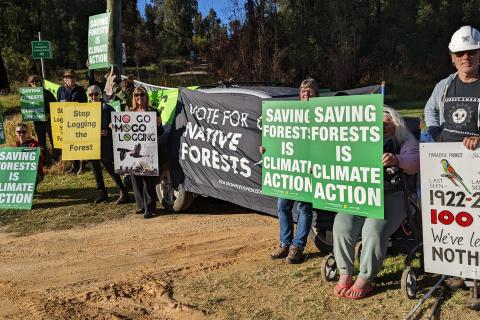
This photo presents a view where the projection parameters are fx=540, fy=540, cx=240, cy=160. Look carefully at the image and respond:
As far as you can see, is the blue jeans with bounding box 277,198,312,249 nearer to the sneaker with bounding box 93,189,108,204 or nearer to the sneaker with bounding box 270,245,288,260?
the sneaker with bounding box 270,245,288,260

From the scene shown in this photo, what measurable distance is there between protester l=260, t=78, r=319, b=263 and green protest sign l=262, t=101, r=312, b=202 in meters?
0.16

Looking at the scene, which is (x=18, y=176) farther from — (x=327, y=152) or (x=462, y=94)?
(x=462, y=94)

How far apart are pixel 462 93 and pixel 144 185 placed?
15.7ft

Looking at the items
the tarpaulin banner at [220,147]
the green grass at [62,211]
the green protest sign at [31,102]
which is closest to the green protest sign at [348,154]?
the tarpaulin banner at [220,147]

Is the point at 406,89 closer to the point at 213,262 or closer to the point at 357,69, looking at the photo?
the point at 357,69

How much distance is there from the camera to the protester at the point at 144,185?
25.3 feet

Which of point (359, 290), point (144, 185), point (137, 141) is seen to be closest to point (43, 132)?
point (137, 141)

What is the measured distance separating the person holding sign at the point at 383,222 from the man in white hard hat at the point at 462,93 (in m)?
0.34

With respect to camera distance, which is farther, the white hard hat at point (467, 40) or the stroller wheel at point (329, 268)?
the stroller wheel at point (329, 268)

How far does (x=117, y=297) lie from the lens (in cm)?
484

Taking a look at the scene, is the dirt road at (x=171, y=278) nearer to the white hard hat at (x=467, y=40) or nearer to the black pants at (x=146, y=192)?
the black pants at (x=146, y=192)

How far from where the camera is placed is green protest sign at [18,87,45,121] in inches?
443

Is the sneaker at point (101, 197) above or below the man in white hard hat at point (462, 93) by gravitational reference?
below

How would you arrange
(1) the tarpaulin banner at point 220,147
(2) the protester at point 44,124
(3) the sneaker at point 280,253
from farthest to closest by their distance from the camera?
(2) the protester at point 44,124 → (1) the tarpaulin banner at point 220,147 → (3) the sneaker at point 280,253
